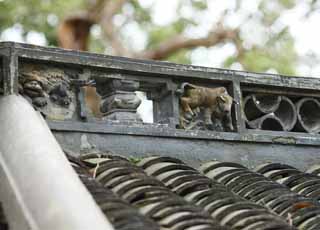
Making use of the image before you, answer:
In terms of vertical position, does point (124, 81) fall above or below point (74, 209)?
above

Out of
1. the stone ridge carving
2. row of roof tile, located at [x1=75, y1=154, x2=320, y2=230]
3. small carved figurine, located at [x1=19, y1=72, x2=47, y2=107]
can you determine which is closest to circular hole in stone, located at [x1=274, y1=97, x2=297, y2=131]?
the stone ridge carving

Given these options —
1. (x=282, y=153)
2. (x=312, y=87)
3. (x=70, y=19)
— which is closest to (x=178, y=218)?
(x=282, y=153)

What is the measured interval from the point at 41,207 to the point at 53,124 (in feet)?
3.14

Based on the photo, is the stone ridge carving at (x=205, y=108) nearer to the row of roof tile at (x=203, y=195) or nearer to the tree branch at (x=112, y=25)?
the row of roof tile at (x=203, y=195)

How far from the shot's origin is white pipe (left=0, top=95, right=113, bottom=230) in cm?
203

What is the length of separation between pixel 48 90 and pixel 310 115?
1.62 m

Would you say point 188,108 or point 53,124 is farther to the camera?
point 188,108

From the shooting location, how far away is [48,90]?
10.1 ft

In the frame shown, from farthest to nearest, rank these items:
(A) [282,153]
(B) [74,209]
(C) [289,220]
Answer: (A) [282,153] → (C) [289,220] → (B) [74,209]

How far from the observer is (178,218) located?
233cm

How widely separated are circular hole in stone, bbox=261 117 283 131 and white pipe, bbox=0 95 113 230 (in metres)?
1.37

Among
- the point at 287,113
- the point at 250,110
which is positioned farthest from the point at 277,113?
the point at 250,110

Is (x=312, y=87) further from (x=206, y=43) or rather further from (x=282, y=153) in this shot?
(x=206, y=43)

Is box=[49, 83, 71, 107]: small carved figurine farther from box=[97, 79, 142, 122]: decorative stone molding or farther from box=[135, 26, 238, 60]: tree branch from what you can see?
box=[135, 26, 238, 60]: tree branch
